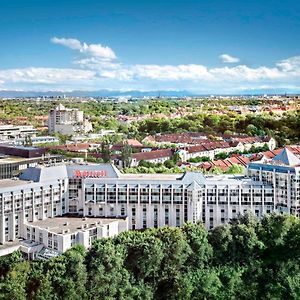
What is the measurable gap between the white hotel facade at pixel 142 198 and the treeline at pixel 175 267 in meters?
3.84

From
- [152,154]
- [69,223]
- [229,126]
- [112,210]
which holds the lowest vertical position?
[69,223]

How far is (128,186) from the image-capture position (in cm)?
3678

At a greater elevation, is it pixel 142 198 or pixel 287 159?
pixel 287 159

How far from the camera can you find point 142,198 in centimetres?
3672

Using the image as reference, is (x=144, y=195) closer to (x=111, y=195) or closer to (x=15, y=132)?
(x=111, y=195)

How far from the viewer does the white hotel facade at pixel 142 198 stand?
35406 millimetres

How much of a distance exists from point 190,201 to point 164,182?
7.51 ft

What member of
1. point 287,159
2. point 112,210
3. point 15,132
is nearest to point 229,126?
point 15,132

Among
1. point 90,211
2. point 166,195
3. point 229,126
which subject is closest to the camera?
point 166,195

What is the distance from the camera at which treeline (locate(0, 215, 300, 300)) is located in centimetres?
2678

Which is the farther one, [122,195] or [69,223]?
[122,195]

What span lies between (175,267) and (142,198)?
8.55 meters

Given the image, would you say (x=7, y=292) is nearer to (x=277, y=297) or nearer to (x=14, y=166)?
(x=277, y=297)

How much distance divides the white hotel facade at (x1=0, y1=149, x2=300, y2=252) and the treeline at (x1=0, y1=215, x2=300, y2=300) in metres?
3.84
